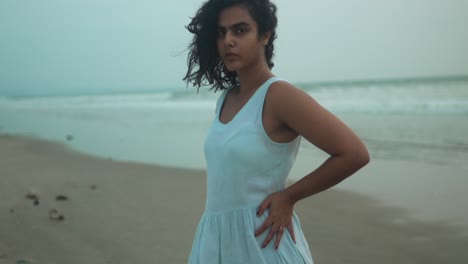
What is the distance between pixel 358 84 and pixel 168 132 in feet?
89.9

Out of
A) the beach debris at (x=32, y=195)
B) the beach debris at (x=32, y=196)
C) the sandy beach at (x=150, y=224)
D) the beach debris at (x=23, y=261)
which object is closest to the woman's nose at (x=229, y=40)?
the sandy beach at (x=150, y=224)

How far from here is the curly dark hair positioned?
181 centimetres

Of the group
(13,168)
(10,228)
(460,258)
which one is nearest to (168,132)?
(13,168)

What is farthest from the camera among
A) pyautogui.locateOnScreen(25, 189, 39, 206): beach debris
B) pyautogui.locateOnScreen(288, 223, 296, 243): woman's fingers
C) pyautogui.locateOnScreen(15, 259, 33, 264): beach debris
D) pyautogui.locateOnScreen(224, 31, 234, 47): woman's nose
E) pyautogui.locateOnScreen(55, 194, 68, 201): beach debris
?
pyautogui.locateOnScreen(55, 194, 68, 201): beach debris

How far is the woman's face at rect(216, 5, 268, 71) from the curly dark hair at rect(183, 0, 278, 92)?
1.0 inches

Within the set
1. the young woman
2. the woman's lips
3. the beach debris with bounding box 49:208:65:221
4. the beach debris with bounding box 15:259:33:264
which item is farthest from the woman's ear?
the beach debris with bounding box 49:208:65:221

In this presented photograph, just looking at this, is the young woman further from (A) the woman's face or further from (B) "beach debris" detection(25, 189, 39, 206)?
(B) "beach debris" detection(25, 189, 39, 206)

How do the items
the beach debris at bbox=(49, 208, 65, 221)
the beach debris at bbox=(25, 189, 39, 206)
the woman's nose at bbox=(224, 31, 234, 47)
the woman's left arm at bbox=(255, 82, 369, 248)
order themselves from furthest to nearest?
the beach debris at bbox=(25, 189, 39, 206) < the beach debris at bbox=(49, 208, 65, 221) < the woman's nose at bbox=(224, 31, 234, 47) < the woman's left arm at bbox=(255, 82, 369, 248)

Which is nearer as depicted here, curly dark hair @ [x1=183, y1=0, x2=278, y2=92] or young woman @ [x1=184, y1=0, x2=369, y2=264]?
young woman @ [x1=184, y1=0, x2=369, y2=264]

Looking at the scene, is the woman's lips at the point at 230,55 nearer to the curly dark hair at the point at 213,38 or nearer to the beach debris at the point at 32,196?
the curly dark hair at the point at 213,38

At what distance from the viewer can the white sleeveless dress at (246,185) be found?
1579 mm

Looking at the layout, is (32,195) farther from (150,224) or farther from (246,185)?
(246,185)

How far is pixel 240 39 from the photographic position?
1777mm

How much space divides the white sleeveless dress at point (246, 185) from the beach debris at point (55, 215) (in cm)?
408
